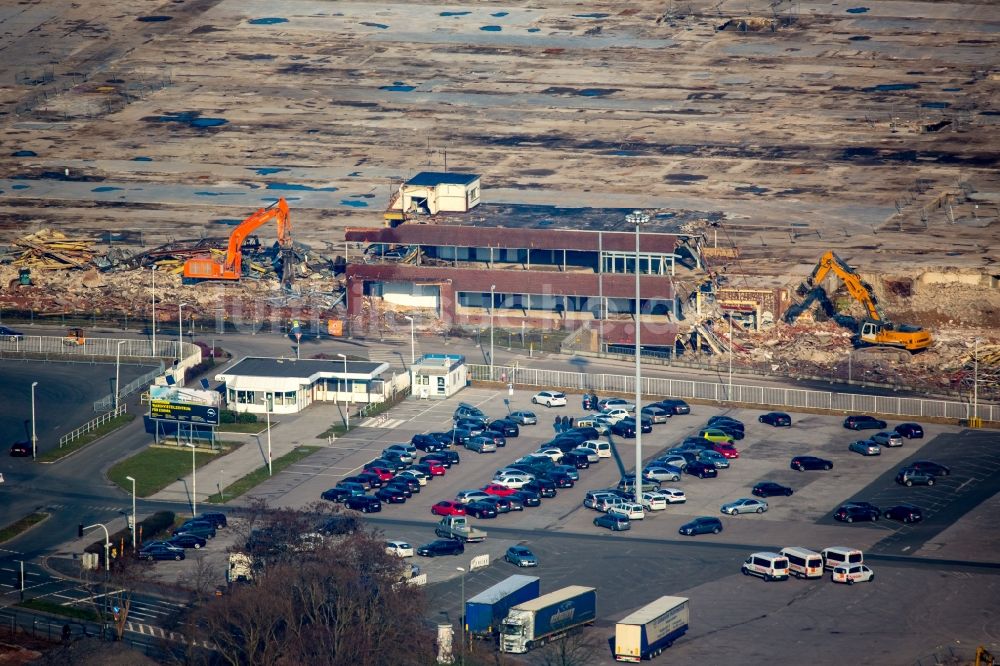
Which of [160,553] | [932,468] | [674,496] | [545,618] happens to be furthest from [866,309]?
[160,553]

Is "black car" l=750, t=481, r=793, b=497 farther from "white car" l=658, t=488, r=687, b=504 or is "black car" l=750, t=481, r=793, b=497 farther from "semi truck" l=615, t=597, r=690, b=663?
"semi truck" l=615, t=597, r=690, b=663

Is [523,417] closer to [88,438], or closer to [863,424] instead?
[863,424]

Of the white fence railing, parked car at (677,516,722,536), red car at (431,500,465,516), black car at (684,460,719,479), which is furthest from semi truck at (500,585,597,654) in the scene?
the white fence railing

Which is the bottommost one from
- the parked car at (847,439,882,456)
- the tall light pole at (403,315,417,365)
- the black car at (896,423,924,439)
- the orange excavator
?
the parked car at (847,439,882,456)

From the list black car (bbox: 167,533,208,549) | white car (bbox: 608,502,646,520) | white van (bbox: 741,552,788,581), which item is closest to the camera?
white van (bbox: 741,552,788,581)

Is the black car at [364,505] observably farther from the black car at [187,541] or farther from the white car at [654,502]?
the white car at [654,502]

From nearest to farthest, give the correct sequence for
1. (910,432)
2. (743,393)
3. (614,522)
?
→ (614,522)
(910,432)
(743,393)
